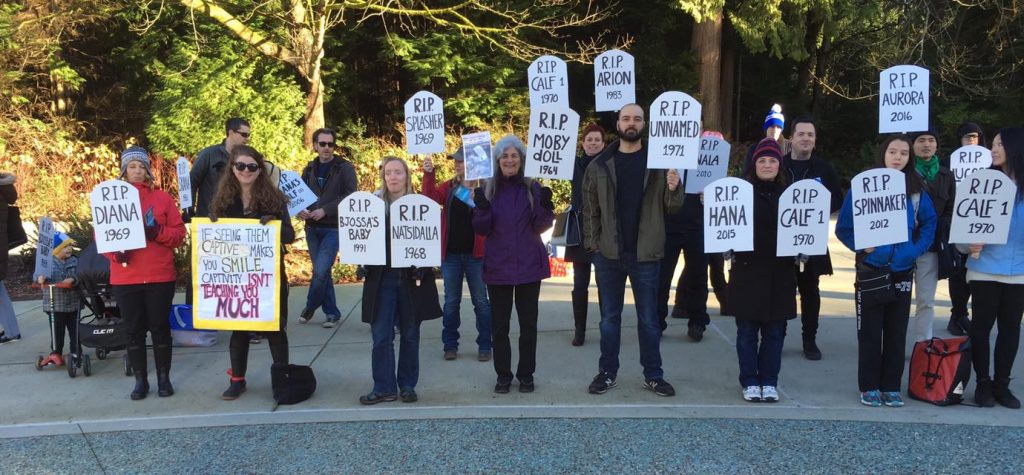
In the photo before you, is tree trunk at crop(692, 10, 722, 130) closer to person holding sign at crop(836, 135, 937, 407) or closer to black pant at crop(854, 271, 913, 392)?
person holding sign at crop(836, 135, 937, 407)

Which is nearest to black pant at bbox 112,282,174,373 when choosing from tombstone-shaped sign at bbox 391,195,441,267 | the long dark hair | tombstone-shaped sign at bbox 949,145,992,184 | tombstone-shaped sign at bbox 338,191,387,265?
tombstone-shaped sign at bbox 338,191,387,265

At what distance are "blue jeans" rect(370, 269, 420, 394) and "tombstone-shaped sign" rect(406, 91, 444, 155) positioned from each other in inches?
58.3

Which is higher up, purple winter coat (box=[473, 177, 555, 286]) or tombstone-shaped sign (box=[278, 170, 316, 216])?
tombstone-shaped sign (box=[278, 170, 316, 216])

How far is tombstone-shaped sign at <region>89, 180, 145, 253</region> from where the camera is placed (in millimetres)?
4828

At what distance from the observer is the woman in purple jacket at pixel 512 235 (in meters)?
4.88

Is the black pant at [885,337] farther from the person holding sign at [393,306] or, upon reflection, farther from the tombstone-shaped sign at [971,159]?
the person holding sign at [393,306]

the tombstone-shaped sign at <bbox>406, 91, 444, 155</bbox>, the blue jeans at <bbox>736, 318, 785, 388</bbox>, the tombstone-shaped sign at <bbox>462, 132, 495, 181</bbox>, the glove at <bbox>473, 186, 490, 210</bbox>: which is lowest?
the blue jeans at <bbox>736, 318, 785, 388</bbox>

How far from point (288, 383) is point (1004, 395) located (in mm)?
4553

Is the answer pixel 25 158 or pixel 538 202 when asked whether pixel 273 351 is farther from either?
pixel 25 158

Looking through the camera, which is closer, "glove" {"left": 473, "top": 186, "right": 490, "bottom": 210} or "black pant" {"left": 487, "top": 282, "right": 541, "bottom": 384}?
"glove" {"left": 473, "top": 186, "right": 490, "bottom": 210}

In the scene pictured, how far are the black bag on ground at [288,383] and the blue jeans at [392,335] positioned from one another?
49 centimetres

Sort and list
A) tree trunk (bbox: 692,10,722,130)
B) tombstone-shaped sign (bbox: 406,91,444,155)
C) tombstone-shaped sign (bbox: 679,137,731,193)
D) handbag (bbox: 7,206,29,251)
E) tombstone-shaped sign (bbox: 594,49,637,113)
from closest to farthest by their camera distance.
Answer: tombstone-shaped sign (bbox: 406,91,444,155) < tombstone-shaped sign (bbox: 679,137,731,193) < tombstone-shaped sign (bbox: 594,49,637,113) < handbag (bbox: 7,206,29,251) < tree trunk (bbox: 692,10,722,130)

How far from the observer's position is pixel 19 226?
653 cm

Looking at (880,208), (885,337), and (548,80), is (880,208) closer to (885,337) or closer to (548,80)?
(885,337)
